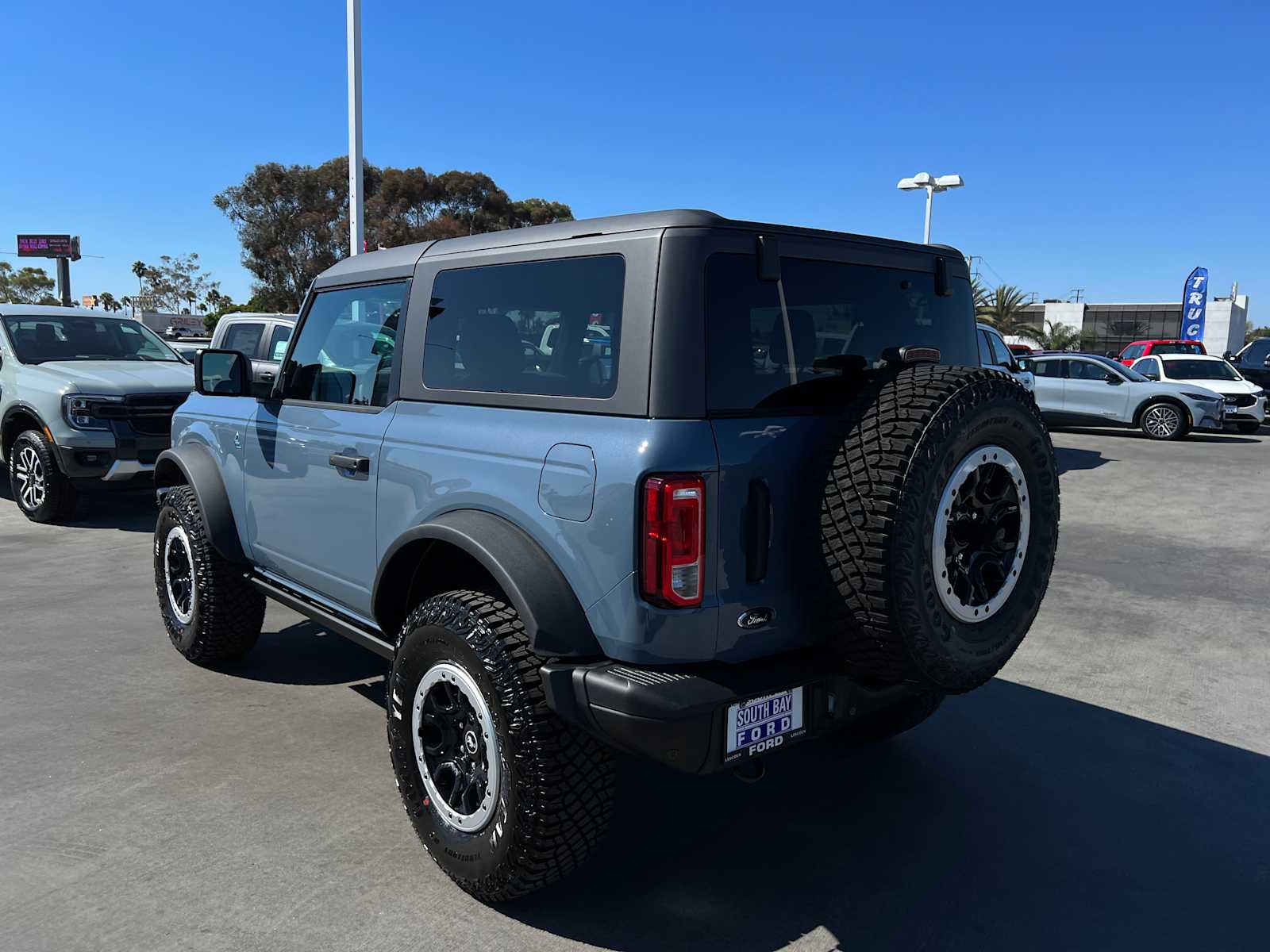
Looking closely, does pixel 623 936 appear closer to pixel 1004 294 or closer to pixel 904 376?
pixel 904 376

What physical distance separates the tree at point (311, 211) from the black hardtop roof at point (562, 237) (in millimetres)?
45862

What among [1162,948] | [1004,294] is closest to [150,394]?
[1162,948]

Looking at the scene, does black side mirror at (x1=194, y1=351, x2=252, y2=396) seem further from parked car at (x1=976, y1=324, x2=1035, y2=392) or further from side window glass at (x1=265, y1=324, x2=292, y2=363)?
parked car at (x1=976, y1=324, x2=1035, y2=392)

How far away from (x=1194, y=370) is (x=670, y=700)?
64.1 ft

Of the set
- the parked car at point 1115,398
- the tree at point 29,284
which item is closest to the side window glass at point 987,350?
the parked car at point 1115,398

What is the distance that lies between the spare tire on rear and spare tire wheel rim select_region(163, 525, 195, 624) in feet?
11.7

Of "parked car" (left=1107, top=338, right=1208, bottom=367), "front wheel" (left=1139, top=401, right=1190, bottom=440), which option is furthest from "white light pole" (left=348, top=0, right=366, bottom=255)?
"parked car" (left=1107, top=338, right=1208, bottom=367)

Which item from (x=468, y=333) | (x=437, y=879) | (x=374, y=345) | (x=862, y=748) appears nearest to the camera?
(x=437, y=879)

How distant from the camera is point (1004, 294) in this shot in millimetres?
52781

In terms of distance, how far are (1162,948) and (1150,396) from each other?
1668 cm

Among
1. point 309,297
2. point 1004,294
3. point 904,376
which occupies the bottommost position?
point 904,376

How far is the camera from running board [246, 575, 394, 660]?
141 inches

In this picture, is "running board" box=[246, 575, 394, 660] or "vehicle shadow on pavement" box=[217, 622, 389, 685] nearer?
"running board" box=[246, 575, 394, 660]

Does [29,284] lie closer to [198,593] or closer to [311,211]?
[311,211]
